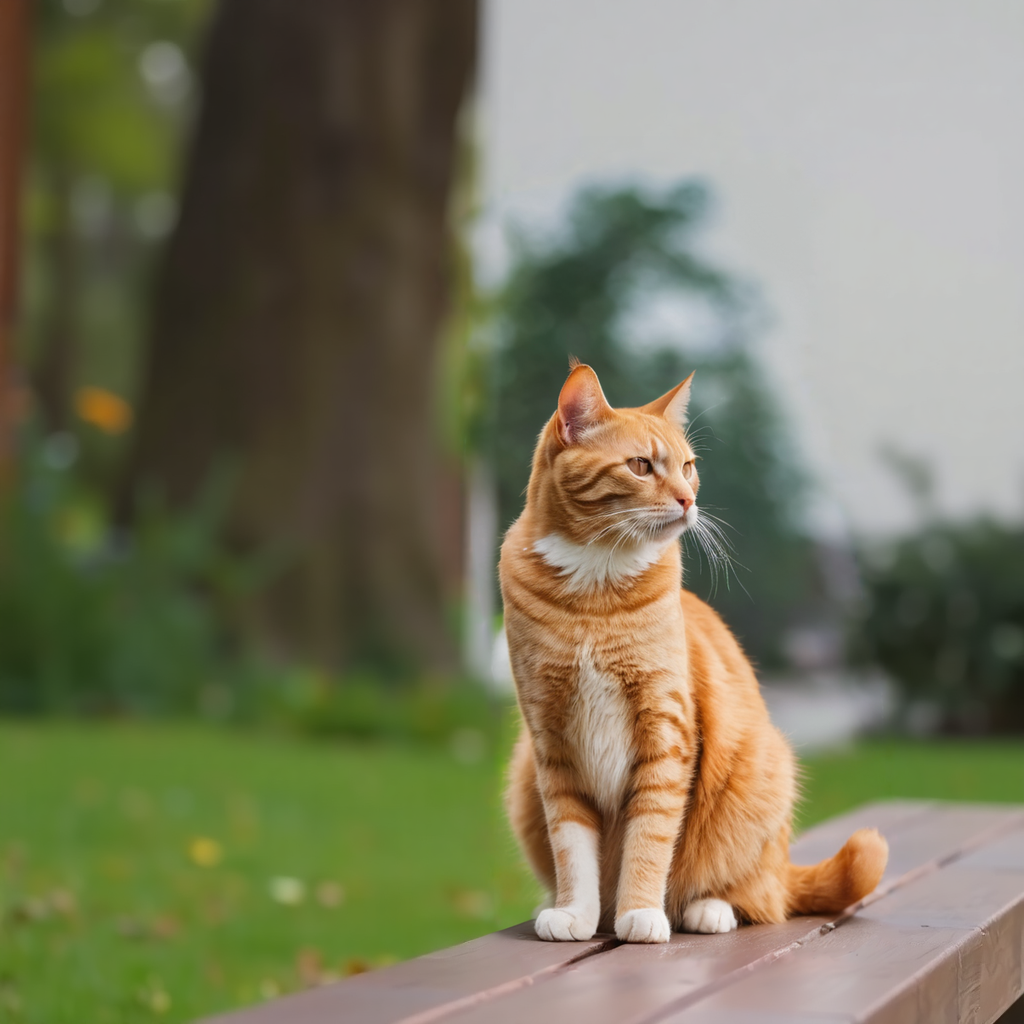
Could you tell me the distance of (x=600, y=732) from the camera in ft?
4.23

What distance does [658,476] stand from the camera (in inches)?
50.2

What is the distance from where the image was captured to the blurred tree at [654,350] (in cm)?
226

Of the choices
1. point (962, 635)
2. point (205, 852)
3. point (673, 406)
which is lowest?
point (205, 852)

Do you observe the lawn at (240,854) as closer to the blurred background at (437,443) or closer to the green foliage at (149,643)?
the blurred background at (437,443)

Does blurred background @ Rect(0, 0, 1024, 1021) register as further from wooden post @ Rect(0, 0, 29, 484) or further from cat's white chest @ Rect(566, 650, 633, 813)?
cat's white chest @ Rect(566, 650, 633, 813)

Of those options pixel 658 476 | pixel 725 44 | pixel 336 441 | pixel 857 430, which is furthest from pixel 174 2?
pixel 658 476

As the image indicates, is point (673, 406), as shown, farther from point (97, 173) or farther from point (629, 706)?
point (97, 173)

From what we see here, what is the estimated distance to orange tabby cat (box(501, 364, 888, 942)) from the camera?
1.27 meters

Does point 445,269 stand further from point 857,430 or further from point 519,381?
point 519,381

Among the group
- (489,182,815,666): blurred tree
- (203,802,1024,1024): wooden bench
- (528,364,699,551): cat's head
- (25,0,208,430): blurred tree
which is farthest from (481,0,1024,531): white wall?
(25,0,208,430): blurred tree

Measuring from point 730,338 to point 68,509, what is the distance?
345cm

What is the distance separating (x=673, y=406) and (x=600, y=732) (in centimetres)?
36

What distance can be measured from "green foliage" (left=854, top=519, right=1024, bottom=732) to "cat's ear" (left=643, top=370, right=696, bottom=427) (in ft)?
8.37

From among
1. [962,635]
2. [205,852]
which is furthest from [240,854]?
[962,635]
